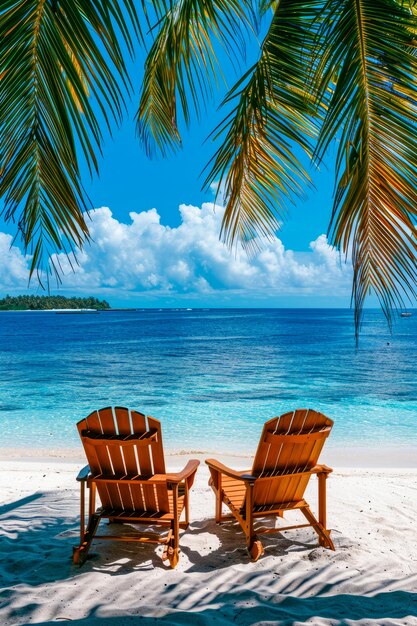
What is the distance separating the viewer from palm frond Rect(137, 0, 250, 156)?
3363mm

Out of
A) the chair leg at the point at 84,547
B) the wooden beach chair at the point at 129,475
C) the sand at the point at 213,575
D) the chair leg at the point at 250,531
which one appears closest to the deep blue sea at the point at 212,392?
the chair leg at the point at 250,531

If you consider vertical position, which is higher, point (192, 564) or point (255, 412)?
point (192, 564)

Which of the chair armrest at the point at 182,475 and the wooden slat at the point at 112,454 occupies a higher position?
the wooden slat at the point at 112,454

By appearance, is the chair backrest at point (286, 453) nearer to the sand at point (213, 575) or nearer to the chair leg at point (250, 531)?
the chair leg at point (250, 531)

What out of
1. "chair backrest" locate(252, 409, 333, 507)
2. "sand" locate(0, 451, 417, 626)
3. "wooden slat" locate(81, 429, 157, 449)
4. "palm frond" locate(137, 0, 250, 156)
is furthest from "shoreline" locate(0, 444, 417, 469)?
"palm frond" locate(137, 0, 250, 156)

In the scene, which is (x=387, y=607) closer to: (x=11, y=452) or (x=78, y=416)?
(x=11, y=452)

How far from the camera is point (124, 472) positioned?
11.6 feet

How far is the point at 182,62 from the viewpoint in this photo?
4012 mm

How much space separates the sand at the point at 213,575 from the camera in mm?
2666

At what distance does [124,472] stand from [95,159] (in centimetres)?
233

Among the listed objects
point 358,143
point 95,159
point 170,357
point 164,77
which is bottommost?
point 170,357

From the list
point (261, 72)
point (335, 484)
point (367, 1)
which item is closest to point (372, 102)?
point (367, 1)

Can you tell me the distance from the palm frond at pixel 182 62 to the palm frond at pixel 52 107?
1.13 m

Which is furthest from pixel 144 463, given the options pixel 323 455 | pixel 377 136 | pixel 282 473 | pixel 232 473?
pixel 323 455
